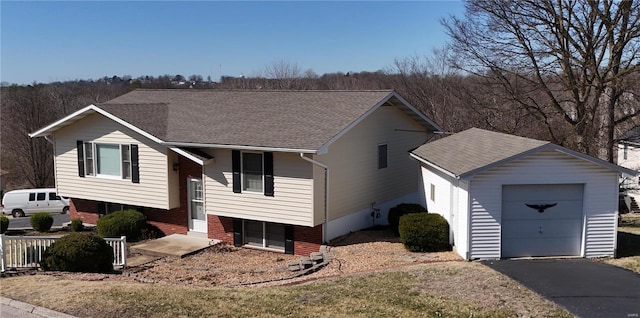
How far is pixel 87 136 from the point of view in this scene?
72.9 ft

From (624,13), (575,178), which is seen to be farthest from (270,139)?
(624,13)

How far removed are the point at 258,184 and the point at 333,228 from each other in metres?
3.07

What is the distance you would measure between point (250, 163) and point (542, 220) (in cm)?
976

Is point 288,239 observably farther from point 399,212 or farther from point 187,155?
point 187,155

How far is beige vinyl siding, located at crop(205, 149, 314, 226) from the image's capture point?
18.3 metres

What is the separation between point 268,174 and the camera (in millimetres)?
18891

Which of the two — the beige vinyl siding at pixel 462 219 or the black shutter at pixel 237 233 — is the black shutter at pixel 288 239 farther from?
the beige vinyl siding at pixel 462 219

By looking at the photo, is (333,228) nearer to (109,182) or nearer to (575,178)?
(575,178)

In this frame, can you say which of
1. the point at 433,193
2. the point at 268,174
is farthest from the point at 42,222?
the point at 433,193

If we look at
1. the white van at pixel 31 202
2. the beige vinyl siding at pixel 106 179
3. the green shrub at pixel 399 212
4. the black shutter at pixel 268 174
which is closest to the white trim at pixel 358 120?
the black shutter at pixel 268 174

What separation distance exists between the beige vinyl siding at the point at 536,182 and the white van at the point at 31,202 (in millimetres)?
28752

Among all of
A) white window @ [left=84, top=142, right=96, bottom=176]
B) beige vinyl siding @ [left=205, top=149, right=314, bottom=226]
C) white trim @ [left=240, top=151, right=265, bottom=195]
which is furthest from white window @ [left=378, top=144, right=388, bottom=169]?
white window @ [left=84, top=142, right=96, bottom=176]

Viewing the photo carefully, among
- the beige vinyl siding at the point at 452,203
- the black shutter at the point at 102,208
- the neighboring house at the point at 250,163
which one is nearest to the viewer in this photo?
the beige vinyl siding at the point at 452,203

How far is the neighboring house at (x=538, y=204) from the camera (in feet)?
48.6
